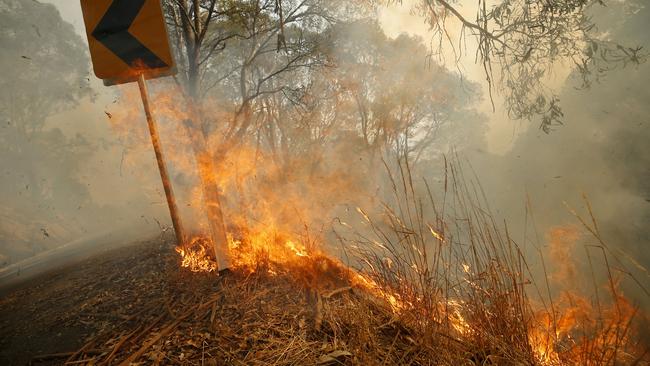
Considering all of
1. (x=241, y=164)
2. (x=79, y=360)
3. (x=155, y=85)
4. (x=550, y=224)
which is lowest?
(x=550, y=224)

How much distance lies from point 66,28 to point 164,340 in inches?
1281

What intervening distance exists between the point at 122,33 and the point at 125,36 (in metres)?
0.02

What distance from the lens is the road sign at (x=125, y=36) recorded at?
7.52 feet

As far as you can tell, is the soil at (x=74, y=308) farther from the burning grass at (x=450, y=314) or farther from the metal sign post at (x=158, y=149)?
the burning grass at (x=450, y=314)

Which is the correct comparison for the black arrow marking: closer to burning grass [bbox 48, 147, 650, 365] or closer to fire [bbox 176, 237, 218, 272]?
fire [bbox 176, 237, 218, 272]

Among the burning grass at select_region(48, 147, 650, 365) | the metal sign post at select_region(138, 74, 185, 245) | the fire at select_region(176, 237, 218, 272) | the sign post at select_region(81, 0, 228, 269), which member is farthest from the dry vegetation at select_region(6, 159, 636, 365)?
the sign post at select_region(81, 0, 228, 269)

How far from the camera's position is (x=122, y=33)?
2.29m

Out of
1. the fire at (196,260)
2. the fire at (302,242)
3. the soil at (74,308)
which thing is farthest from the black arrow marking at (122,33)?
the soil at (74,308)

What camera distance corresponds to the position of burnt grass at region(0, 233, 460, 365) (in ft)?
6.54

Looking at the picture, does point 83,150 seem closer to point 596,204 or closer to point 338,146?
point 338,146

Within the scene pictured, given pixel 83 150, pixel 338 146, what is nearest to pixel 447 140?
pixel 338 146

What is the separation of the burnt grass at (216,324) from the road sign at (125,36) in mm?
1884

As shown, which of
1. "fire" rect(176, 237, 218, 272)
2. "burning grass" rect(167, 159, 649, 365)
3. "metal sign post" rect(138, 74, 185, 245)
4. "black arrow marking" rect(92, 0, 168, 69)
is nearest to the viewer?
"burning grass" rect(167, 159, 649, 365)

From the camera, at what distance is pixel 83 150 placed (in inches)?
995
